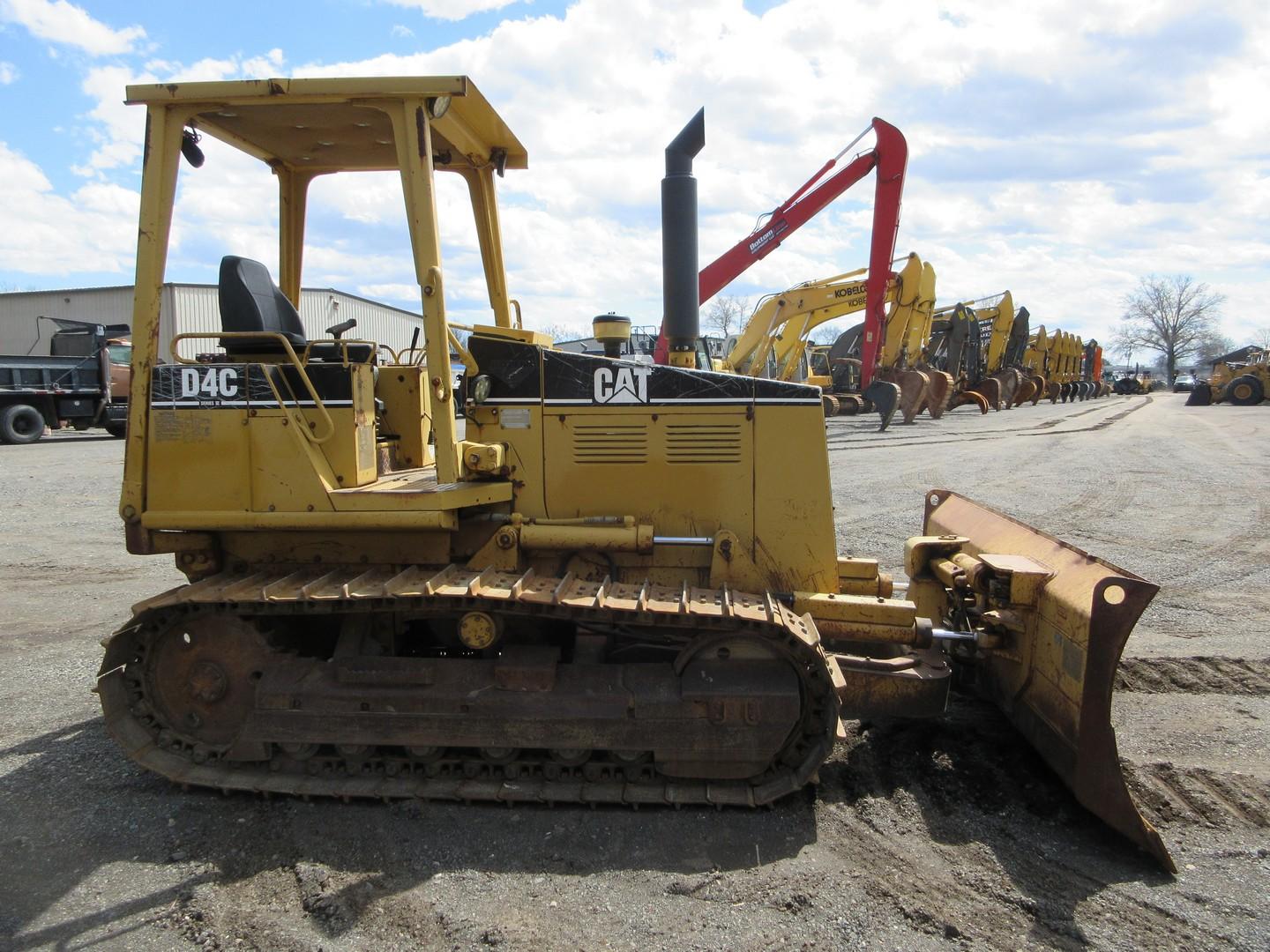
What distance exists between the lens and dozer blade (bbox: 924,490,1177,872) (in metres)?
3.48

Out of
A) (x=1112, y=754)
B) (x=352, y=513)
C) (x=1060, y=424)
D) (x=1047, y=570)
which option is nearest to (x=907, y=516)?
(x=1047, y=570)

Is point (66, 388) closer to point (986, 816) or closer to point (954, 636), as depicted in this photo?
point (954, 636)

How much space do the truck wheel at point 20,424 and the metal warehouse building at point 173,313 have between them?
3.33m

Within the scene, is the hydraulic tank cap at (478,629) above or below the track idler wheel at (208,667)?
above

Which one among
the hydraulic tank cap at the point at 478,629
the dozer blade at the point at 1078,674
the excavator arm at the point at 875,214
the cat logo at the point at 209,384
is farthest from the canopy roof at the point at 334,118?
the excavator arm at the point at 875,214

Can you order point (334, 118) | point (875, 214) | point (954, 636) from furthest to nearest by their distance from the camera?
point (875, 214) < point (954, 636) < point (334, 118)

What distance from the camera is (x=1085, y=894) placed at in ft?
10.4

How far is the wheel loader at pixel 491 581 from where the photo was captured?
3.72m

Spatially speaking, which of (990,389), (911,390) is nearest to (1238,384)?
(990,389)

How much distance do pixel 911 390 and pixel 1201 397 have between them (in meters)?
25.4

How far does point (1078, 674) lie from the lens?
3.65 m

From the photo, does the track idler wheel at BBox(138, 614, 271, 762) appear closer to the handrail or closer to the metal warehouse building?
the handrail

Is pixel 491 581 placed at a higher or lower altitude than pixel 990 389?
lower

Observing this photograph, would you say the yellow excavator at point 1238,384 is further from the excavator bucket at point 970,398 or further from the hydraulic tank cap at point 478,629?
the hydraulic tank cap at point 478,629
